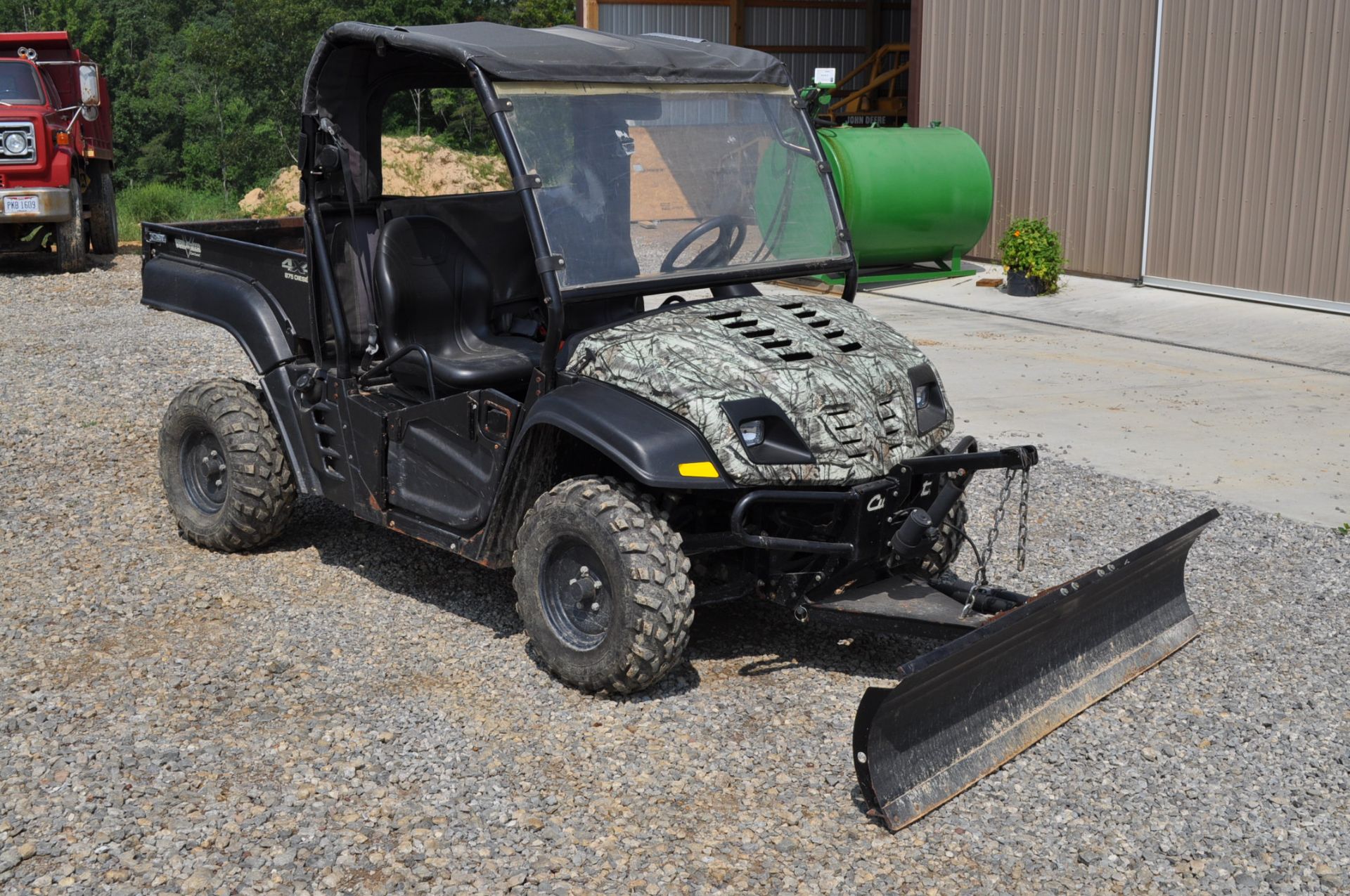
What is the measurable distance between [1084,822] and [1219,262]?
403 inches

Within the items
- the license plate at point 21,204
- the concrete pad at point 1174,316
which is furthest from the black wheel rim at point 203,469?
the license plate at point 21,204

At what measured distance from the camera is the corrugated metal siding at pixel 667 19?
71.6 feet

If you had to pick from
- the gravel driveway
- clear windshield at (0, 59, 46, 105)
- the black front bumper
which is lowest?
the gravel driveway

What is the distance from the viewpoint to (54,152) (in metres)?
15.0

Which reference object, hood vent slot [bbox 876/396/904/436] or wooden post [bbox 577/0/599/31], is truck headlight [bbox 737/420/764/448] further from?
wooden post [bbox 577/0/599/31]

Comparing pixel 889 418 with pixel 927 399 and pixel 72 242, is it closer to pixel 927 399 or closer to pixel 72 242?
pixel 927 399

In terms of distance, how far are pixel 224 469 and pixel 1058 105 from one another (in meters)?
10.9

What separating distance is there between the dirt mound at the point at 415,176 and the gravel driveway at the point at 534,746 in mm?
14723

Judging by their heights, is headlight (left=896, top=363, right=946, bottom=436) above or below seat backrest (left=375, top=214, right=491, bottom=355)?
below

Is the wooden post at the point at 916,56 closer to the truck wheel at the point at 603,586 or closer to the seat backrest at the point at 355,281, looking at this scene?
the seat backrest at the point at 355,281

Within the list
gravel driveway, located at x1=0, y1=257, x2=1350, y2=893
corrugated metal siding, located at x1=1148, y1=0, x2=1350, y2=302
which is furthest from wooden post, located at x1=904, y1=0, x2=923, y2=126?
gravel driveway, located at x1=0, y1=257, x2=1350, y2=893

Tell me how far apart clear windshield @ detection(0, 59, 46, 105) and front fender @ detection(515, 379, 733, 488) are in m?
12.9

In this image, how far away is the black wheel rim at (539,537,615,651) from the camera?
A: 15.4ft

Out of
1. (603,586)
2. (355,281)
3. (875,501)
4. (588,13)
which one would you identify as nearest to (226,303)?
(355,281)
